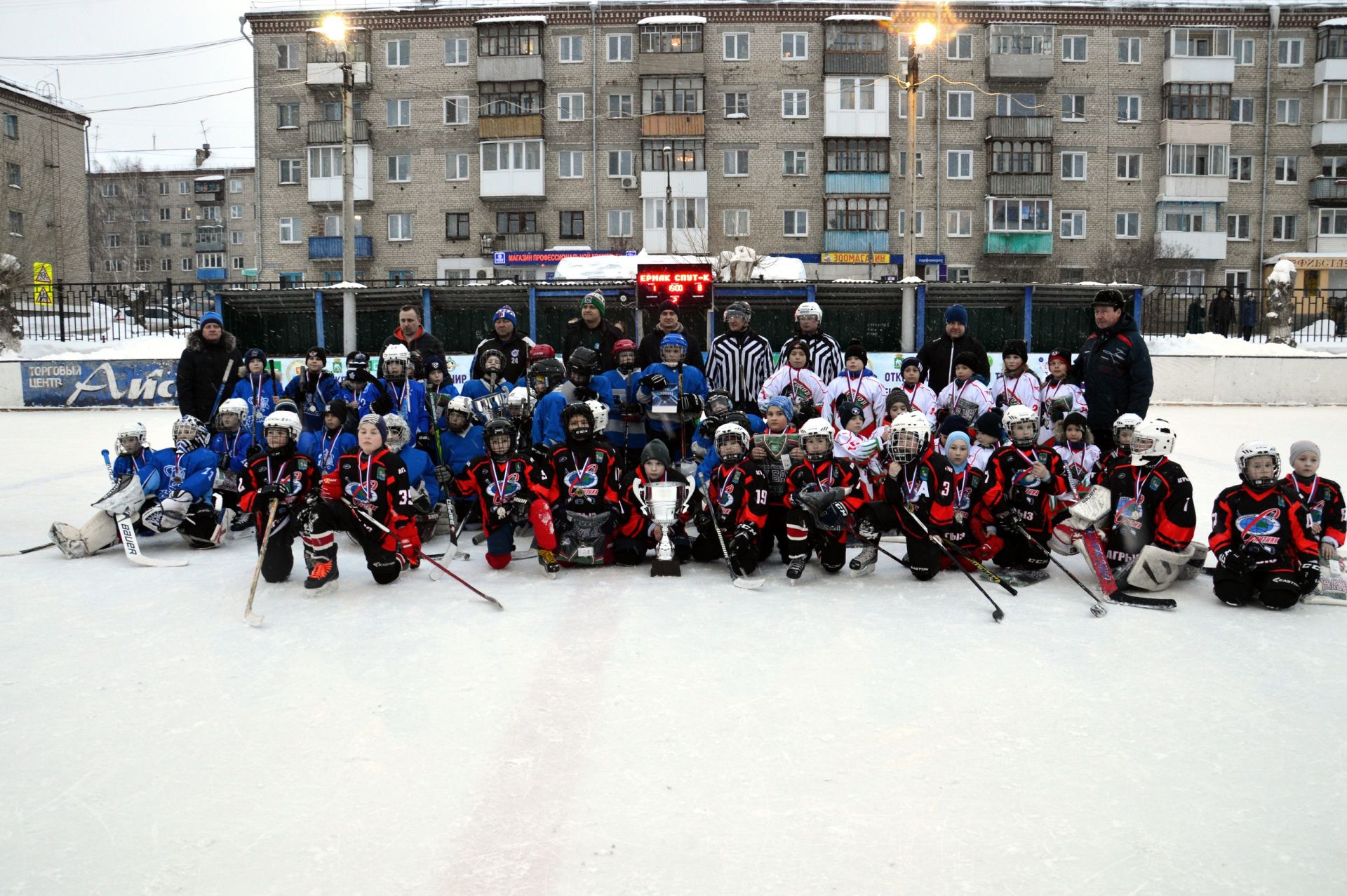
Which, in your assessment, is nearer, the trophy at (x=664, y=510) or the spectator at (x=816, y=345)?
the trophy at (x=664, y=510)

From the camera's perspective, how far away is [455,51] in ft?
110

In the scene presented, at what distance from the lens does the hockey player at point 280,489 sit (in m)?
5.43

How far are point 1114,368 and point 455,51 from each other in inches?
1272

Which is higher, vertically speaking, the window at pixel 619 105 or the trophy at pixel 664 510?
the window at pixel 619 105

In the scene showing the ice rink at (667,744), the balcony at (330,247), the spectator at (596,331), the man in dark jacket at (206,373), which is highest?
the balcony at (330,247)

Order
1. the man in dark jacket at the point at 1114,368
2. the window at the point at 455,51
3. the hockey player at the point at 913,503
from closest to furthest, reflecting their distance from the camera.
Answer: the hockey player at the point at 913,503, the man in dark jacket at the point at 1114,368, the window at the point at 455,51

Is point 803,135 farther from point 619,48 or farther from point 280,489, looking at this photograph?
point 280,489

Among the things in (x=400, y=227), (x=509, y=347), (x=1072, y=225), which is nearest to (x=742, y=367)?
(x=509, y=347)

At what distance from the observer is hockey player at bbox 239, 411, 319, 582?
214 inches

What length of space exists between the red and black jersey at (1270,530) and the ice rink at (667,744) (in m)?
0.31

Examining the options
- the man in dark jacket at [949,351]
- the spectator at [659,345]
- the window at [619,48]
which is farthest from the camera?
the window at [619,48]

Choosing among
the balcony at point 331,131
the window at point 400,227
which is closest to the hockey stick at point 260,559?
the window at point 400,227

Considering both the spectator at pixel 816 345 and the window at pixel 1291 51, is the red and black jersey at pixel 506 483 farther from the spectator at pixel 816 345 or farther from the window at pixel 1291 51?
the window at pixel 1291 51

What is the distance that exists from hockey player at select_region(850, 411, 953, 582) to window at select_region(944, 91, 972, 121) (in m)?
31.4
